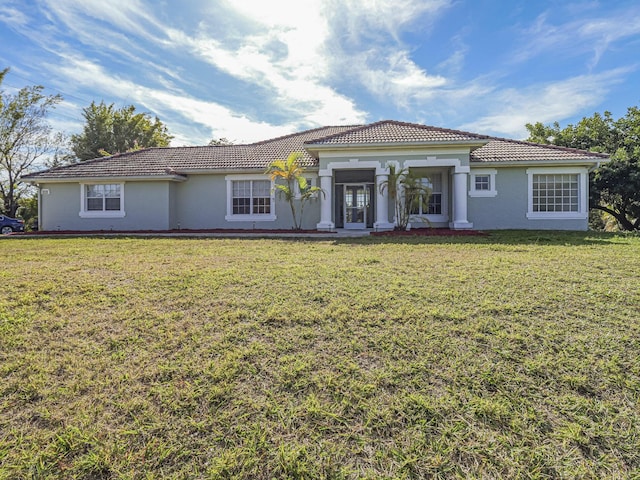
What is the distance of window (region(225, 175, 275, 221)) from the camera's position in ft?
54.7

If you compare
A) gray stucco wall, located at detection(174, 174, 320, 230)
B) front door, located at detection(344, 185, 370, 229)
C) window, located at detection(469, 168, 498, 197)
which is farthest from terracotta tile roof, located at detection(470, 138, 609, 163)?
gray stucco wall, located at detection(174, 174, 320, 230)

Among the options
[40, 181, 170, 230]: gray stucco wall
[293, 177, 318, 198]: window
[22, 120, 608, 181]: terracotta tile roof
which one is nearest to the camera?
[22, 120, 608, 181]: terracotta tile roof

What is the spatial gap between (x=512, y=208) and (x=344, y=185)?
7.45m

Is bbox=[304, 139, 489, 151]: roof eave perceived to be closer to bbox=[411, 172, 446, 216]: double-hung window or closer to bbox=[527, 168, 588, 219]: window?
bbox=[411, 172, 446, 216]: double-hung window

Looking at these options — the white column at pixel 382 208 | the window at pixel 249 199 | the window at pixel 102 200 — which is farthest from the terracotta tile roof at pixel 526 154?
the window at pixel 102 200

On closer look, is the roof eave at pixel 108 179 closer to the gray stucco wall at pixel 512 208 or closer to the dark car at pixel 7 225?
the dark car at pixel 7 225

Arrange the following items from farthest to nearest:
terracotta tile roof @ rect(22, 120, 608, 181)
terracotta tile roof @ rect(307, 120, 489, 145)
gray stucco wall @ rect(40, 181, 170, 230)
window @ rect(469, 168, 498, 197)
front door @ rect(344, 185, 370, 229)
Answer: front door @ rect(344, 185, 370, 229), gray stucco wall @ rect(40, 181, 170, 230), window @ rect(469, 168, 498, 197), terracotta tile roof @ rect(22, 120, 608, 181), terracotta tile roof @ rect(307, 120, 489, 145)

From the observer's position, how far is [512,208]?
610 inches

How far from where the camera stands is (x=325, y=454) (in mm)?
2584

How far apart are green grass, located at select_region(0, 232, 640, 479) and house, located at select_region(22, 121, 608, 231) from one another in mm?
9711

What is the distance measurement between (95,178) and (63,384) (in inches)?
639

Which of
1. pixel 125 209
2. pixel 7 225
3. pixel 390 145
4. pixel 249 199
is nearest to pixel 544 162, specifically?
pixel 390 145

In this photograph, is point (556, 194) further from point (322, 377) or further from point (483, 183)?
point (322, 377)

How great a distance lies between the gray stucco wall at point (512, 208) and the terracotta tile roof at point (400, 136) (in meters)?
2.52
